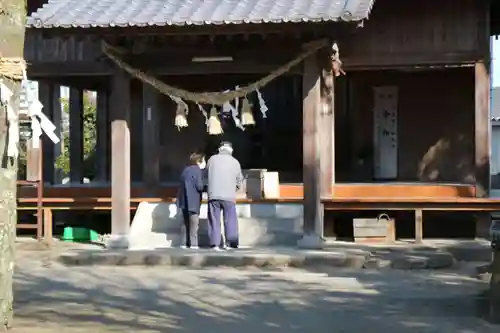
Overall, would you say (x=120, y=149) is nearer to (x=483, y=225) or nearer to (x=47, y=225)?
(x=47, y=225)

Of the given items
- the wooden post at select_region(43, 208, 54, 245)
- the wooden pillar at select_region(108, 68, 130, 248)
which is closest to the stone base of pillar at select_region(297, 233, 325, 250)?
the wooden pillar at select_region(108, 68, 130, 248)

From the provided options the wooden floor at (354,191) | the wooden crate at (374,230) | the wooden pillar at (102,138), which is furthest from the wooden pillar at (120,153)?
the wooden pillar at (102,138)

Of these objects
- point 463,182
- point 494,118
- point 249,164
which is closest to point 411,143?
point 463,182

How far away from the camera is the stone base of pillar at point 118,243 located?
48.3ft

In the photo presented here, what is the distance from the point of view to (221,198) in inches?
556

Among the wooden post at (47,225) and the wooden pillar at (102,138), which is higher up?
the wooden pillar at (102,138)

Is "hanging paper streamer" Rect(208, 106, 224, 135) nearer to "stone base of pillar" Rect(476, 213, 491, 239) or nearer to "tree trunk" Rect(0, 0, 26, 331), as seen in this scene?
"stone base of pillar" Rect(476, 213, 491, 239)

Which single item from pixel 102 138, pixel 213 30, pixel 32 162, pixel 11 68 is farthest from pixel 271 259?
pixel 102 138

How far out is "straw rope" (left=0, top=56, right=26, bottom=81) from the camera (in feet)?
23.2

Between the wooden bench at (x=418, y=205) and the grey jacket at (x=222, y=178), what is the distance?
1.93m

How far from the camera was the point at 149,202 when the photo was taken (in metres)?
16.1

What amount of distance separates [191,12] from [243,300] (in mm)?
6041

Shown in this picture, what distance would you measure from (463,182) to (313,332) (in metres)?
9.34

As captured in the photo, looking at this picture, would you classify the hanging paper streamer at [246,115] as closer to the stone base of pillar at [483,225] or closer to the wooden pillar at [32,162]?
the stone base of pillar at [483,225]
